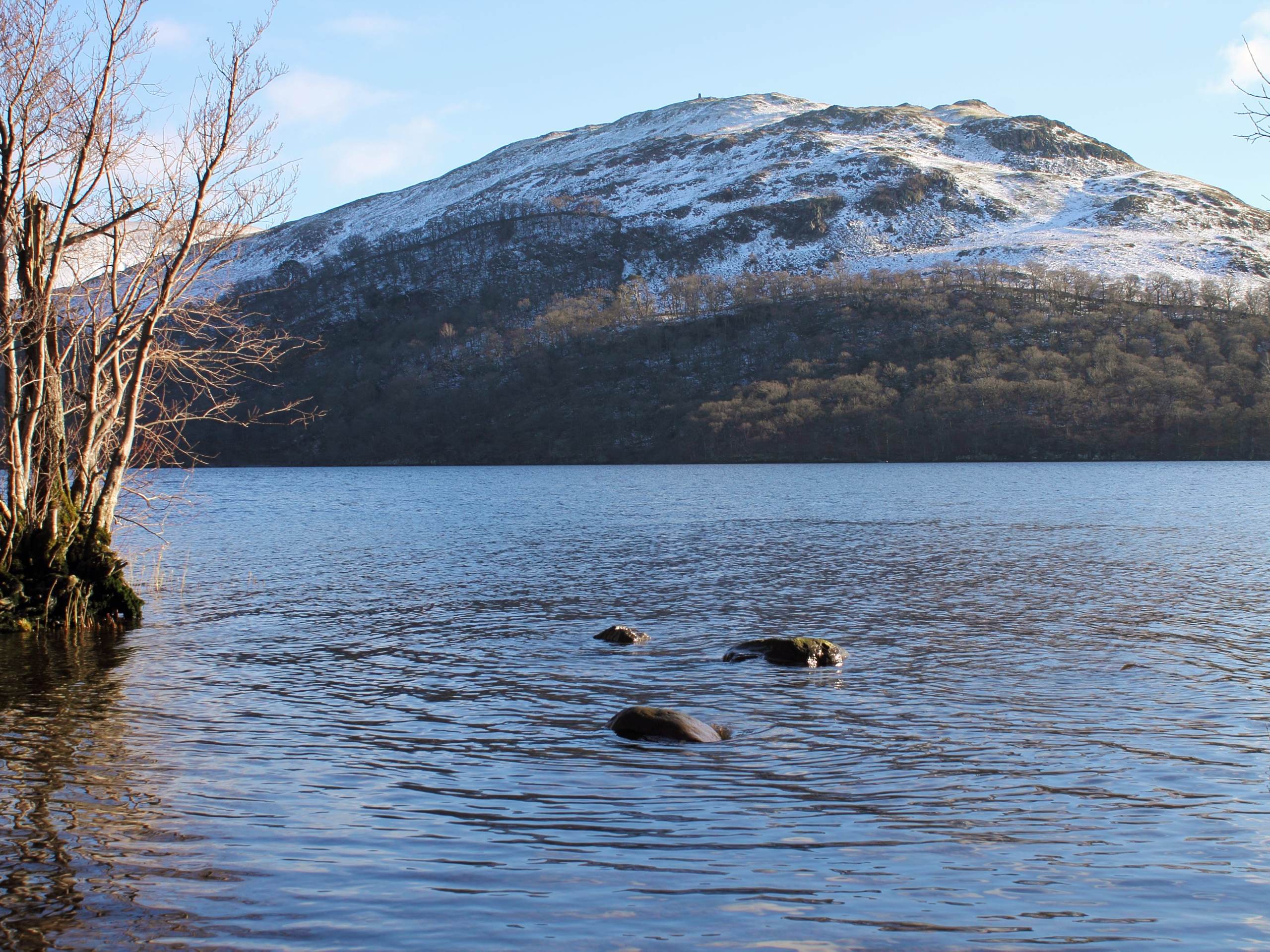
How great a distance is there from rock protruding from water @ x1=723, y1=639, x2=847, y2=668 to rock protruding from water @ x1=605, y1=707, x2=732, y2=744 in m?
4.71

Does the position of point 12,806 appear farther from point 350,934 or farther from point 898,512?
point 898,512

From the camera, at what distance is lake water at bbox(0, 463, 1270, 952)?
812 centimetres

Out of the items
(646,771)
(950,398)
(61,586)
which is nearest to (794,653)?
(646,771)

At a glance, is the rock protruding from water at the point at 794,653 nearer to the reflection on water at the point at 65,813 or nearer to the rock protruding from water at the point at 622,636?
the rock protruding from water at the point at 622,636

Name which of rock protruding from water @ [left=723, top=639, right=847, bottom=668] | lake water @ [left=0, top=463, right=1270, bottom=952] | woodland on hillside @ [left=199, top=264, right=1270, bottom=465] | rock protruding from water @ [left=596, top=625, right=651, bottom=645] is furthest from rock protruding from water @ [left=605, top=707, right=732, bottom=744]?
woodland on hillside @ [left=199, top=264, right=1270, bottom=465]

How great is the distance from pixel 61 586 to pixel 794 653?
14.9 metres

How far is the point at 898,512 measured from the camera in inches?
2442

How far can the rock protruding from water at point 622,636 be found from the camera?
2131 centimetres

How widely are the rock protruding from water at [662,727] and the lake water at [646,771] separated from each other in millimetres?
275

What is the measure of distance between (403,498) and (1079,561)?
60339 millimetres

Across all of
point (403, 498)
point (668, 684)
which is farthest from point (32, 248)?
point (403, 498)

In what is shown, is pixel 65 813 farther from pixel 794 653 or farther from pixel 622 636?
pixel 622 636

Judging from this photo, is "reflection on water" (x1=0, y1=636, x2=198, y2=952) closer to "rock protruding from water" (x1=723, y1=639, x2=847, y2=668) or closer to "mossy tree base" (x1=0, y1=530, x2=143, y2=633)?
"mossy tree base" (x1=0, y1=530, x2=143, y2=633)

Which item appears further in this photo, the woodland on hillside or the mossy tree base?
the woodland on hillside
